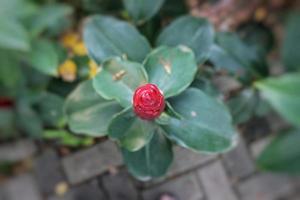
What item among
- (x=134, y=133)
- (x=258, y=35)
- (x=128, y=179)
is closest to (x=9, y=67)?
(x=128, y=179)

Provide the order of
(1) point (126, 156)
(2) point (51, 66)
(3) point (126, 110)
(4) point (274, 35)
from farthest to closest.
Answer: (4) point (274, 35), (2) point (51, 66), (1) point (126, 156), (3) point (126, 110)

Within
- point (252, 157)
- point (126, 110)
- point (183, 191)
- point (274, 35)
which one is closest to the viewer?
point (126, 110)

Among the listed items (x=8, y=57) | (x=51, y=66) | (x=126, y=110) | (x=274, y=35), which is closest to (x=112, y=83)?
(x=126, y=110)

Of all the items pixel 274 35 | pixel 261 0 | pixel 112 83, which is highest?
pixel 261 0

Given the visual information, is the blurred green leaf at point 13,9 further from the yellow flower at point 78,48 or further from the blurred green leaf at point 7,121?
the blurred green leaf at point 7,121

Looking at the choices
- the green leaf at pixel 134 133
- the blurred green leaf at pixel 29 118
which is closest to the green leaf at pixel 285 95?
the green leaf at pixel 134 133

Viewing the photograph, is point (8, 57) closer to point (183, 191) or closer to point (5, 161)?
point (5, 161)
